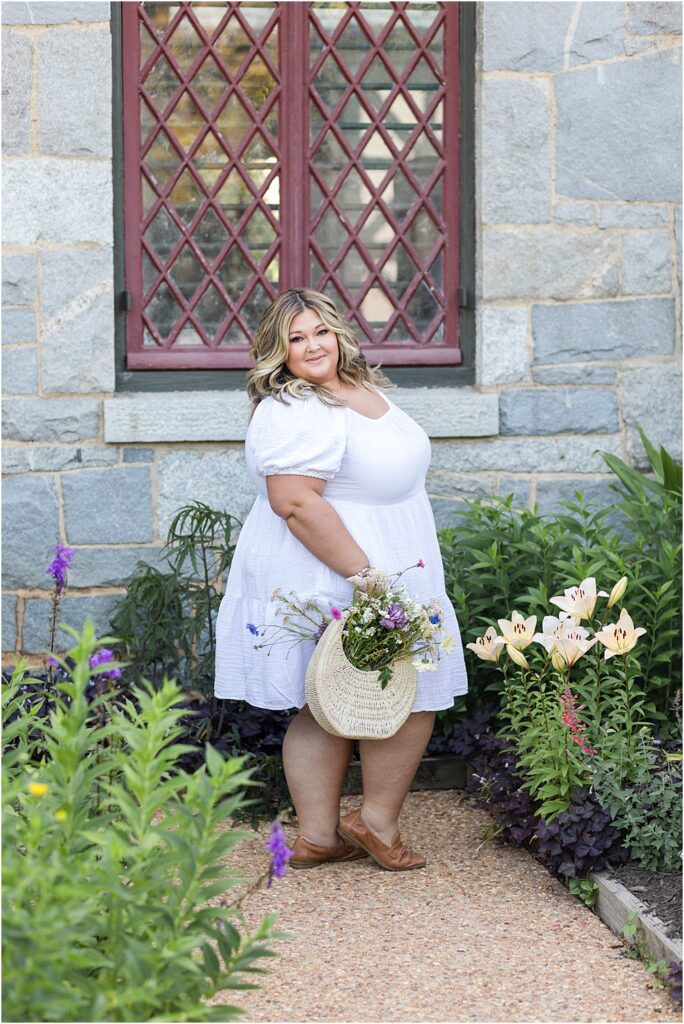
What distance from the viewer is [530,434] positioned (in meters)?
5.05

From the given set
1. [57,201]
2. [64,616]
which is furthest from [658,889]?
[57,201]

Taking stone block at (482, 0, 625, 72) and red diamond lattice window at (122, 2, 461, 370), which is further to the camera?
red diamond lattice window at (122, 2, 461, 370)

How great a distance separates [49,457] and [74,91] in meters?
1.41

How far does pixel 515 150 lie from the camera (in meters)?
4.93

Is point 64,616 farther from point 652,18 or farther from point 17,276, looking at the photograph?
point 652,18

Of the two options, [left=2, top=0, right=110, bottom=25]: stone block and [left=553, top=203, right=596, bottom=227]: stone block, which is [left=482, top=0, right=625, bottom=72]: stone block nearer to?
[left=553, top=203, right=596, bottom=227]: stone block

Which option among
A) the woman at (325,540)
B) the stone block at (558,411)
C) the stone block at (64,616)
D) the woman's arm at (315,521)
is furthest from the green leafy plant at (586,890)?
the stone block at (64,616)

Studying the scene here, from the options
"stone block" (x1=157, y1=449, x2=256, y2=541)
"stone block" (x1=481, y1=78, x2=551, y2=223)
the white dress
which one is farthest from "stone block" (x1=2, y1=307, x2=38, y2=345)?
"stone block" (x1=481, y1=78, x2=551, y2=223)

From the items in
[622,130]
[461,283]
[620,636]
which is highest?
[622,130]

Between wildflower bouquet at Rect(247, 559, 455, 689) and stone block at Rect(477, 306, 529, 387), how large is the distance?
1575mm

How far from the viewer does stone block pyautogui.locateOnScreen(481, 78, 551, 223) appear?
490cm

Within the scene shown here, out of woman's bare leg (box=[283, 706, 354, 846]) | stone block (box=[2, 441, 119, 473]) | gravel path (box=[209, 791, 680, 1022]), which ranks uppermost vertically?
stone block (box=[2, 441, 119, 473])

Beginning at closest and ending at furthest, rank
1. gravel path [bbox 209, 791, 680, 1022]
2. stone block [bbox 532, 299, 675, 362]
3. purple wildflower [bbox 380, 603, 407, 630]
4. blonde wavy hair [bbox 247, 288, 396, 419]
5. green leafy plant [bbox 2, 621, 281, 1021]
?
1. green leafy plant [bbox 2, 621, 281, 1021]
2. gravel path [bbox 209, 791, 680, 1022]
3. purple wildflower [bbox 380, 603, 407, 630]
4. blonde wavy hair [bbox 247, 288, 396, 419]
5. stone block [bbox 532, 299, 675, 362]

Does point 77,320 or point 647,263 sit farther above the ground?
point 647,263
